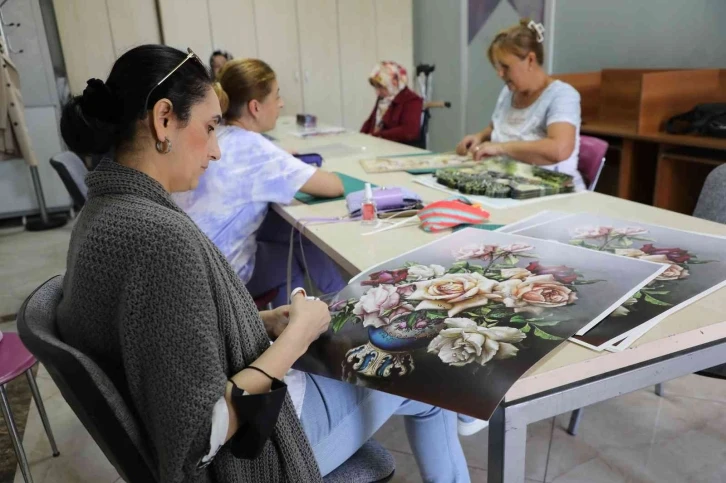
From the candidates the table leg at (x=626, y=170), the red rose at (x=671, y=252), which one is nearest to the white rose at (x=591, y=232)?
the red rose at (x=671, y=252)

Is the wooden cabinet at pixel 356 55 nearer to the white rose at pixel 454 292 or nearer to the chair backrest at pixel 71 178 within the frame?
the chair backrest at pixel 71 178

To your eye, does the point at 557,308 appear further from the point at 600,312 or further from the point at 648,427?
the point at 648,427

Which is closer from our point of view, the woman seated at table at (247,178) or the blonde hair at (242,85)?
the woman seated at table at (247,178)

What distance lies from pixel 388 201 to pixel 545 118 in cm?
101

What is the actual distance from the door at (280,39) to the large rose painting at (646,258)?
4.33 m

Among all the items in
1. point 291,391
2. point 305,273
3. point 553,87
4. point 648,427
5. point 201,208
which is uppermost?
point 553,87

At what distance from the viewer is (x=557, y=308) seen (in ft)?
2.69

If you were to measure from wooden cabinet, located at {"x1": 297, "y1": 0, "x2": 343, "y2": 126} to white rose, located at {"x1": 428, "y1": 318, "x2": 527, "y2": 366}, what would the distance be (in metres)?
4.88

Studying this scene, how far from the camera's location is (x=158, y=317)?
67 cm

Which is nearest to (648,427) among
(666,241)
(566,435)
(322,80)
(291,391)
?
(566,435)

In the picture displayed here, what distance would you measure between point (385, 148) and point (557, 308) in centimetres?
190

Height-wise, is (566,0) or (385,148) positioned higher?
(566,0)

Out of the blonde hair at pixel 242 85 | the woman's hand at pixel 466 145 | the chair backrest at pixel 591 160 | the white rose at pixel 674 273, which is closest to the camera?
the white rose at pixel 674 273

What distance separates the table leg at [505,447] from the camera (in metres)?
0.69
